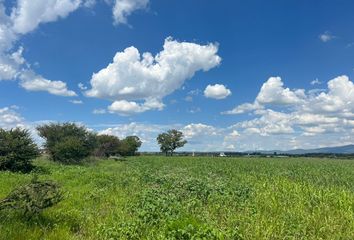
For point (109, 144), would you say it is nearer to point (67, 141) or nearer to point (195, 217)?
point (67, 141)

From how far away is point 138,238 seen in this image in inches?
409

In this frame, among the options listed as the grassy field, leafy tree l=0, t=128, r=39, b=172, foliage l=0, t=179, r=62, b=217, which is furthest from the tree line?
foliage l=0, t=179, r=62, b=217

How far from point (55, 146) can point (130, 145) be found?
70.8 meters

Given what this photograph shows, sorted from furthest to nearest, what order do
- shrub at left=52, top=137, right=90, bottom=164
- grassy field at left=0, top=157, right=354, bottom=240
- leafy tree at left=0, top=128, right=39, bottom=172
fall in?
shrub at left=52, top=137, right=90, bottom=164 → leafy tree at left=0, top=128, right=39, bottom=172 → grassy field at left=0, top=157, right=354, bottom=240

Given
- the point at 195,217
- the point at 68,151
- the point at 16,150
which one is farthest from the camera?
the point at 68,151

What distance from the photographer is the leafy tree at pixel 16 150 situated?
104 feet

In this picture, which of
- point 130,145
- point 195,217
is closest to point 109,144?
point 130,145

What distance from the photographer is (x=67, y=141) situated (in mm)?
51000

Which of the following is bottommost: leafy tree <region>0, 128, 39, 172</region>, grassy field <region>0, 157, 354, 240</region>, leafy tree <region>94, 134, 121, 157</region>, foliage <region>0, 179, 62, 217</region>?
grassy field <region>0, 157, 354, 240</region>

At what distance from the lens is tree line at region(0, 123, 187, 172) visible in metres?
32.1

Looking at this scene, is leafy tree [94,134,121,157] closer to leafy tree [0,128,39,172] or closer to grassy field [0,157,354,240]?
leafy tree [0,128,39,172]

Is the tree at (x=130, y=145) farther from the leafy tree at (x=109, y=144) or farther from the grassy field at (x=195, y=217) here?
the grassy field at (x=195, y=217)

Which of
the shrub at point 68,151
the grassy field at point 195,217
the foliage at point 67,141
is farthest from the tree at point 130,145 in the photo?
the grassy field at point 195,217

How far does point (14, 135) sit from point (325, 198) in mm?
25981
